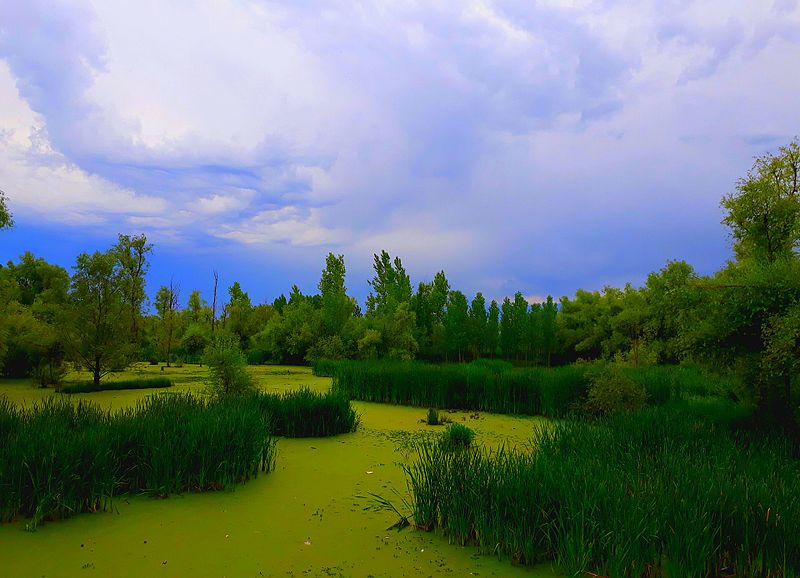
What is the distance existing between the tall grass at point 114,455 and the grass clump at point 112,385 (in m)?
7.74

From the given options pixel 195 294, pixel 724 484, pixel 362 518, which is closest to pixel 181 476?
pixel 362 518

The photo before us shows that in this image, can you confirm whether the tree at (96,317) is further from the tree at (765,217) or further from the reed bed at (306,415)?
the tree at (765,217)

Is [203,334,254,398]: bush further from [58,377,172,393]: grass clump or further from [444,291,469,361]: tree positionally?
[444,291,469,361]: tree

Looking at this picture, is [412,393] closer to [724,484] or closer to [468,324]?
[724,484]

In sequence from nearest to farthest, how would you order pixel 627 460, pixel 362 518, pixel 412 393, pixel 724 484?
1. pixel 724 484
2. pixel 362 518
3. pixel 627 460
4. pixel 412 393

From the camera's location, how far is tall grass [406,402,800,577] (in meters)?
3.19

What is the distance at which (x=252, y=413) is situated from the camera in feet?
21.9

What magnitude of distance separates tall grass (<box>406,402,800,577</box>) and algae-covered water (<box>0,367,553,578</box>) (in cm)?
26

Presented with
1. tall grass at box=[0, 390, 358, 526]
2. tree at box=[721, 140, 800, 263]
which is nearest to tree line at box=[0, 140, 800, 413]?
tree at box=[721, 140, 800, 263]

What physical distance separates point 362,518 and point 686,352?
19.6 feet

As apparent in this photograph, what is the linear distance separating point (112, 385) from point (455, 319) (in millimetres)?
23172

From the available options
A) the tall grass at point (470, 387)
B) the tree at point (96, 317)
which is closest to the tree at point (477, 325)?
the tall grass at point (470, 387)

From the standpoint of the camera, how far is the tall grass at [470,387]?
11.2 meters

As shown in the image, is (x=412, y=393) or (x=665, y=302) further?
(x=412, y=393)
